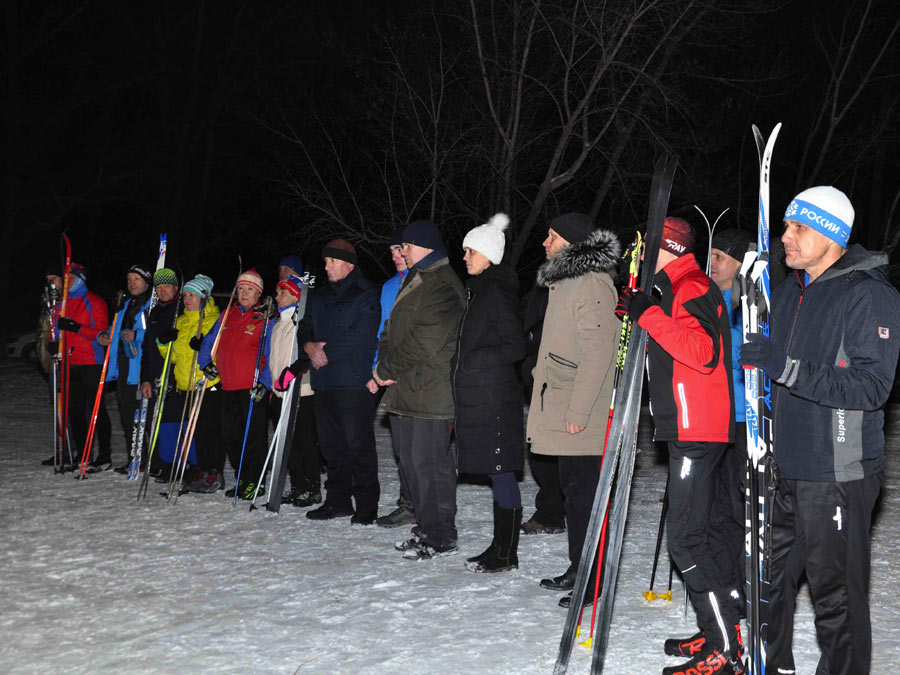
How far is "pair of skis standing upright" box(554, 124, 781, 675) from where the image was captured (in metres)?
3.25

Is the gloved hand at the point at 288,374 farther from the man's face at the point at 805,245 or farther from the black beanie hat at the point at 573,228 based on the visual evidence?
the man's face at the point at 805,245

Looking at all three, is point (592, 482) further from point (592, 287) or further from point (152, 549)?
point (152, 549)

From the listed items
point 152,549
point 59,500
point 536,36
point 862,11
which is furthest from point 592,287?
point 862,11

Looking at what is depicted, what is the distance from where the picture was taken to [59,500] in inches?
266

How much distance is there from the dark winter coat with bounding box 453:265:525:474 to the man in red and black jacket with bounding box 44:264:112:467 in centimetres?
419

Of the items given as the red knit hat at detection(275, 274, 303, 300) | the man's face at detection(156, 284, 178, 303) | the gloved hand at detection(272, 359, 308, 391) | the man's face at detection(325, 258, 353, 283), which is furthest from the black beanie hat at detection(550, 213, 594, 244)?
the man's face at detection(156, 284, 178, 303)

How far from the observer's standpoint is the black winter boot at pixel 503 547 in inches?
197

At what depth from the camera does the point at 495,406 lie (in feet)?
16.4

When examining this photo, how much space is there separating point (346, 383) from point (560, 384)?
2060 mm

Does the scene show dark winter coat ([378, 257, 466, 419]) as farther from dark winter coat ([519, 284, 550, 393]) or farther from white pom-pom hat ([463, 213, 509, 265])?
dark winter coat ([519, 284, 550, 393])

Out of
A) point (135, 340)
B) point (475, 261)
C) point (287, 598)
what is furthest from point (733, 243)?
point (135, 340)

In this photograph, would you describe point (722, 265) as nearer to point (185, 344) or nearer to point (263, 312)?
point (263, 312)

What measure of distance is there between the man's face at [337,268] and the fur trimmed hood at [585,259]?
210 centimetres

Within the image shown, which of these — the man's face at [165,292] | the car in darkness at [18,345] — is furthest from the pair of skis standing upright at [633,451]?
the car in darkness at [18,345]
